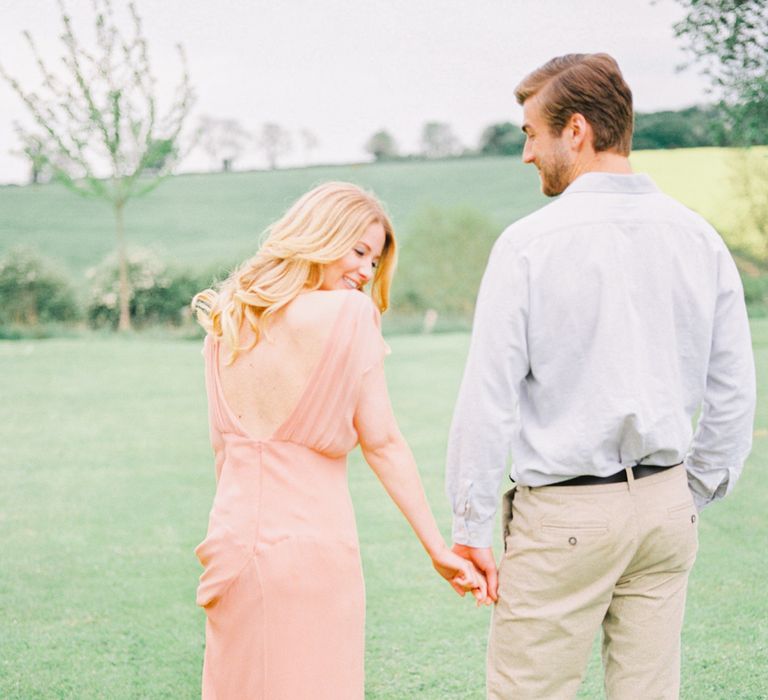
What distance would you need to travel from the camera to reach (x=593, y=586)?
7.86 feet

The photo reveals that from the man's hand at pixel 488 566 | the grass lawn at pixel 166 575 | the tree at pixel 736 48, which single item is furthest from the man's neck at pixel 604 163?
the tree at pixel 736 48

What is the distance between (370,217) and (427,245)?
23.2 m

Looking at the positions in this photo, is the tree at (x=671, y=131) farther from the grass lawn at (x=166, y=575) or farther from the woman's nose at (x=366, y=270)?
the woman's nose at (x=366, y=270)

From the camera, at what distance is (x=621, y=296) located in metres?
2.30

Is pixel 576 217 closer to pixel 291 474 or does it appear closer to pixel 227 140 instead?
pixel 291 474

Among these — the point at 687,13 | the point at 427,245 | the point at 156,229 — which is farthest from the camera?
the point at 156,229

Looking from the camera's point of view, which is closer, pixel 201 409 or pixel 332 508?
pixel 332 508

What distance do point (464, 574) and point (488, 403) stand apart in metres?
0.46

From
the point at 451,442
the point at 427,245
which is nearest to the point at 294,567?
the point at 451,442

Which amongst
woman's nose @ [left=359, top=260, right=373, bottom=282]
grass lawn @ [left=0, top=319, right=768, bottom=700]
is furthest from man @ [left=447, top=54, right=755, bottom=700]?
grass lawn @ [left=0, top=319, right=768, bottom=700]

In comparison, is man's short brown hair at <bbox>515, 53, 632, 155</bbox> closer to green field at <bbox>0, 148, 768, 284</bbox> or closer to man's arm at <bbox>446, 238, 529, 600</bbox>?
man's arm at <bbox>446, 238, 529, 600</bbox>

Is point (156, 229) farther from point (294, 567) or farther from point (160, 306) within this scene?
point (294, 567)

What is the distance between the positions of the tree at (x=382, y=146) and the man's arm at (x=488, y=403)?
1813 inches

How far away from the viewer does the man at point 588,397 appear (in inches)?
91.2
